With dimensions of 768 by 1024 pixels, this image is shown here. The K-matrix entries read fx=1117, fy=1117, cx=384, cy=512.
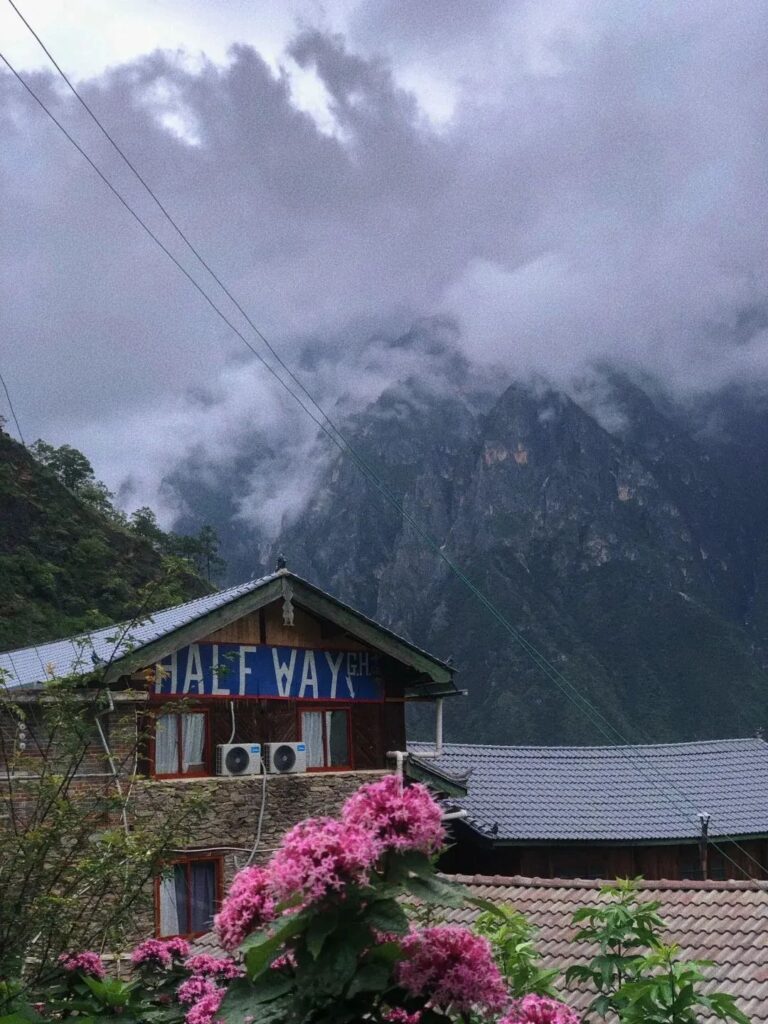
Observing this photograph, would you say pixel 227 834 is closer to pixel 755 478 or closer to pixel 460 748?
pixel 460 748

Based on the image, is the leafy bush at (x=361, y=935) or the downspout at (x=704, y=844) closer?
the leafy bush at (x=361, y=935)

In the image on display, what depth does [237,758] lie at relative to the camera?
47.0 feet

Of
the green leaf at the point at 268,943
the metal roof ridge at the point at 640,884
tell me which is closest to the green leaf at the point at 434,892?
the green leaf at the point at 268,943

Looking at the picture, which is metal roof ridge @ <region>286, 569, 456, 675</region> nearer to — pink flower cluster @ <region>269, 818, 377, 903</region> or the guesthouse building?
the guesthouse building

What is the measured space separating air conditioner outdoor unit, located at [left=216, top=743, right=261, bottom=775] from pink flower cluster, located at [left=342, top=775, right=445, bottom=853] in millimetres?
11496

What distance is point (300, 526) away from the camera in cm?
13350

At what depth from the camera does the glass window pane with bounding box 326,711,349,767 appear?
1584 cm

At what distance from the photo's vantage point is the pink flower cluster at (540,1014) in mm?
3197

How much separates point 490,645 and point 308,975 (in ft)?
267

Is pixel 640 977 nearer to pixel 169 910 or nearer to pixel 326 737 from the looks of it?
pixel 169 910

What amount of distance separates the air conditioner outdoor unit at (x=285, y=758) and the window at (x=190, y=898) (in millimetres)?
1387

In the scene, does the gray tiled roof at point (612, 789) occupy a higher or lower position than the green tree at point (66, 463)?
lower

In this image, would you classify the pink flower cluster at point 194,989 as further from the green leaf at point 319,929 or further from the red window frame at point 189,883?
the red window frame at point 189,883

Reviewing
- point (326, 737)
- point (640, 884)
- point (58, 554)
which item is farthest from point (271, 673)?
point (58, 554)
